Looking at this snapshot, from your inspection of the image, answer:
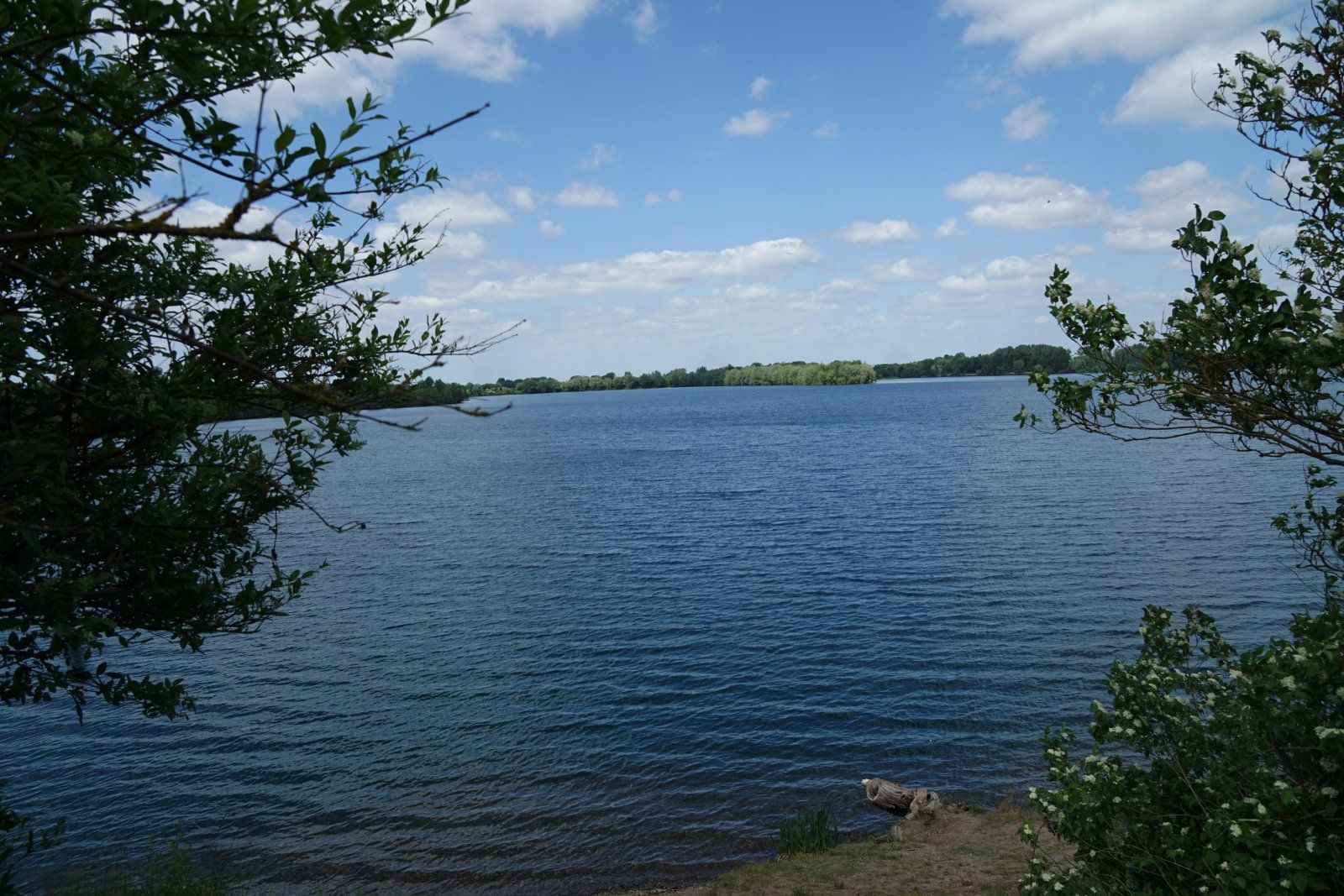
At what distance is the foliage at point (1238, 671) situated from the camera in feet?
21.7

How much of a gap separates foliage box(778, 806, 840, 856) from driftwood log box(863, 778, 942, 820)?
116 centimetres

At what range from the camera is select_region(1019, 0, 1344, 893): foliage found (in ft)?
21.7

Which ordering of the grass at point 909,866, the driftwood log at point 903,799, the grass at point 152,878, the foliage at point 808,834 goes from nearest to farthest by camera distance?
1. the grass at point 909,866
2. the grass at point 152,878
3. the foliage at point 808,834
4. the driftwood log at point 903,799

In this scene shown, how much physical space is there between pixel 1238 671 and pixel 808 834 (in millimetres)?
10225

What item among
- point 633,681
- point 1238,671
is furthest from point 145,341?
point 633,681

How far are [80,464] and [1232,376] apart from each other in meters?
10.6

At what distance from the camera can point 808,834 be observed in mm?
15664

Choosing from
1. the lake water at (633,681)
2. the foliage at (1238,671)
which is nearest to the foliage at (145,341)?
the foliage at (1238,671)

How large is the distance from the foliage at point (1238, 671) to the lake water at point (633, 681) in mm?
8884

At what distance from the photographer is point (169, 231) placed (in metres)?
2.77

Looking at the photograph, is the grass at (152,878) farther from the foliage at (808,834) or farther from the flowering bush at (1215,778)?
the flowering bush at (1215,778)

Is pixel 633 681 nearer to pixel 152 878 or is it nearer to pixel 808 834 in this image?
pixel 808 834

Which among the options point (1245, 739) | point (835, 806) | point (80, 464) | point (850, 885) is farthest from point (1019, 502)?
point (80, 464)

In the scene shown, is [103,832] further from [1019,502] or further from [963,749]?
[1019,502]
